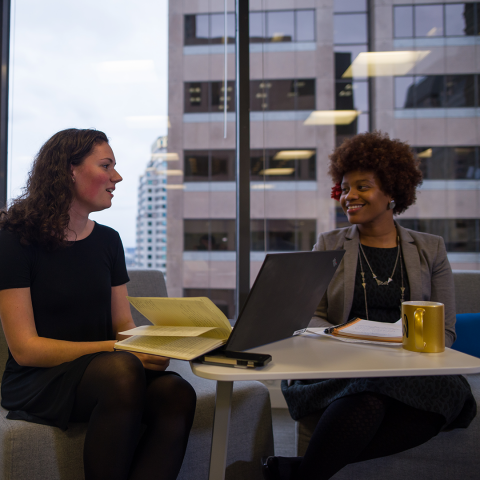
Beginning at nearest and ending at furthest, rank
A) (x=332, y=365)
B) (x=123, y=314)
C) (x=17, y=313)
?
(x=332, y=365), (x=17, y=313), (x=123, y=314)

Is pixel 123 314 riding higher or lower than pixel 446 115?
lower

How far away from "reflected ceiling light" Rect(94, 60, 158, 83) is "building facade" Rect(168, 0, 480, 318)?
5.7 inches

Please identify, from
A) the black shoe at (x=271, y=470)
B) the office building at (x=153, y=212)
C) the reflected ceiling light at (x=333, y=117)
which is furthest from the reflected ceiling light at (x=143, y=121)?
the black shoe at (x=271, y=470)

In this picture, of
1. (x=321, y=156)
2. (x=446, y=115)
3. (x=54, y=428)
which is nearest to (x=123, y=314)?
(x=54, y=428)

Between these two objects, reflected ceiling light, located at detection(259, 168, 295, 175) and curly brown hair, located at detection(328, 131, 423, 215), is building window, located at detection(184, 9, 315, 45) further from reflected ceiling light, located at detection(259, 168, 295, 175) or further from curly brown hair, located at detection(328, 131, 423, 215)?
curly brown hair, located at detection(328, 131, 423, 215)

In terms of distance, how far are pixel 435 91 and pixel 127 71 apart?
2.00 metres

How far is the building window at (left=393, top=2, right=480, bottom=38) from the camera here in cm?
285

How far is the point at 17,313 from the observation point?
1163 millimetres

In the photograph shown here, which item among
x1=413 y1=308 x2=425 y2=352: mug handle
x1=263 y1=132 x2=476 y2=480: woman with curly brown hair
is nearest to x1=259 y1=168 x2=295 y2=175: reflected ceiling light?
x1=263 y1=132 x2=476 y2=480: woman with curly brown hair

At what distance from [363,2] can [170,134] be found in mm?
1540

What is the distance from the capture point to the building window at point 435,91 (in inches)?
112

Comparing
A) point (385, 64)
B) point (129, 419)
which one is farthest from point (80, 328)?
point (385, 64)

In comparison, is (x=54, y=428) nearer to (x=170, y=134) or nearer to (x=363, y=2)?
(x=170, y=134)

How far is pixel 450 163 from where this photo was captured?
2846mm
